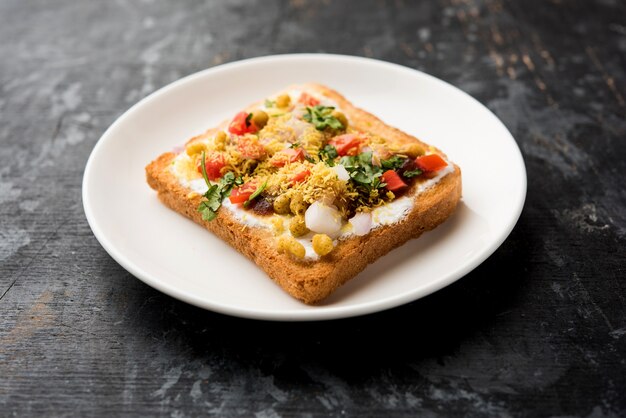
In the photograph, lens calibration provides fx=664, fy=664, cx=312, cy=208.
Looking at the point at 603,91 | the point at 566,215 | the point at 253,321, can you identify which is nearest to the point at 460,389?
the point at 253,321

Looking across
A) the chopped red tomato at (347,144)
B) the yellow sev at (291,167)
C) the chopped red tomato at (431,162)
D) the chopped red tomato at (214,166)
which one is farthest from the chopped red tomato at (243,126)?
the chopped red tomato at (431,162)

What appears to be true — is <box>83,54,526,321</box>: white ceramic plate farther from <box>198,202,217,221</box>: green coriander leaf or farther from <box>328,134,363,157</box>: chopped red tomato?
<box>328,134,363,157</box>: chopped red tomato

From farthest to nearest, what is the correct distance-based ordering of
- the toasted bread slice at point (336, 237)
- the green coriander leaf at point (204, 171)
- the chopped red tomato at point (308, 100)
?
the chopped red tomato at point (308, 100) → the green coriander leaf at point (204, 171) → the toasted bread slice at point (336, 237)

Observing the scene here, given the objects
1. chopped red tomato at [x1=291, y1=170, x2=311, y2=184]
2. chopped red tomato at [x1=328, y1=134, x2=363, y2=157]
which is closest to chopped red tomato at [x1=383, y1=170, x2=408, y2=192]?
chopped red tomato at [x1=328, y1=134, x2=363, y2=157]

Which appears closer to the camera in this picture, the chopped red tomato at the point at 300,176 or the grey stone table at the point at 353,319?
the grey stone table at the point at 353,319

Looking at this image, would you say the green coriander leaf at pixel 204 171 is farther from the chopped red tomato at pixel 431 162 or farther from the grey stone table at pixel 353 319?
the chopped red tomato at pixel 431 162

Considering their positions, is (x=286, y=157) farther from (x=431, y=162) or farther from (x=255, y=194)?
(x=431, y=162)

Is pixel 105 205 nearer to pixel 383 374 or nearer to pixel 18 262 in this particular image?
pixel 18 262
